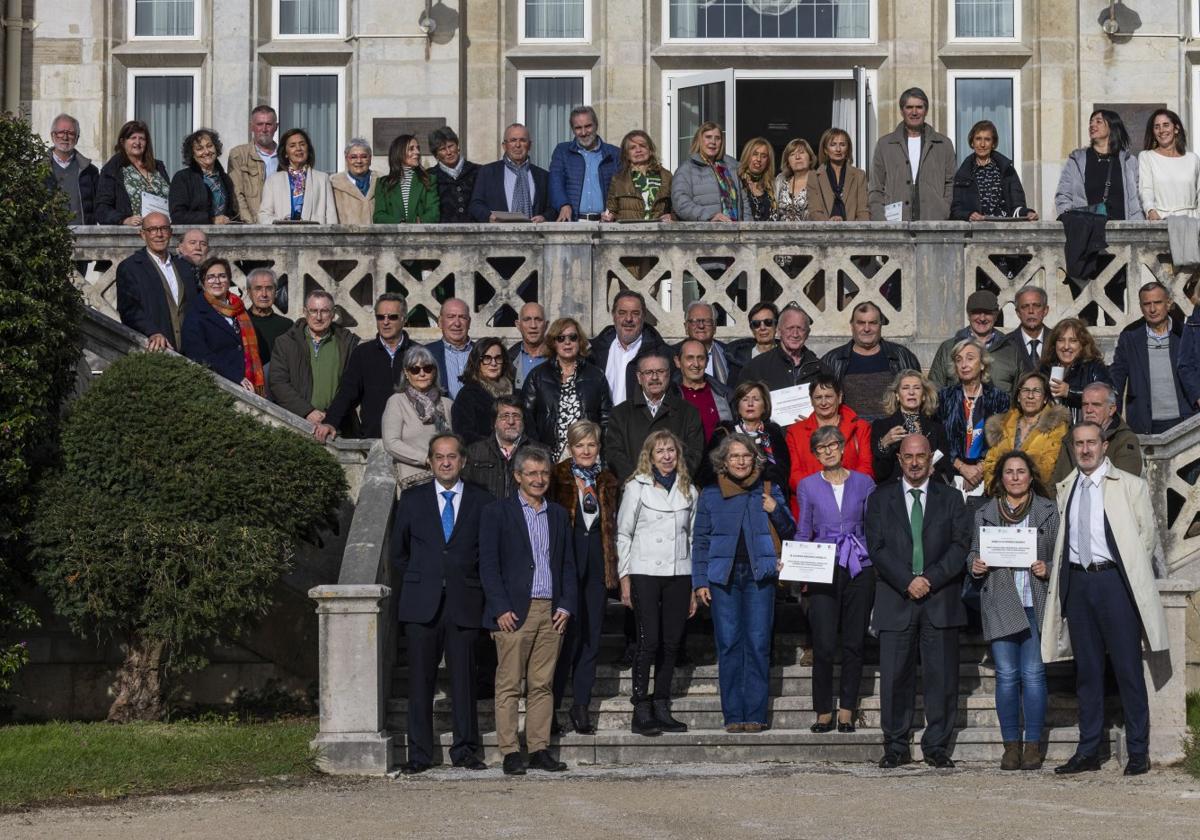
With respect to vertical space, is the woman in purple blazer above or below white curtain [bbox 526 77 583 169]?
below

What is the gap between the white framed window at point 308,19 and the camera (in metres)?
21.9

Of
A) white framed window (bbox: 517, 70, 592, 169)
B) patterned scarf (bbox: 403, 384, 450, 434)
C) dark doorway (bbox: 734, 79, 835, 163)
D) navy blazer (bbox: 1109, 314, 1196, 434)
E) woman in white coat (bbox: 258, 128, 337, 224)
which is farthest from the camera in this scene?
dark doorway (bbox: 734, 79, 835, 163)

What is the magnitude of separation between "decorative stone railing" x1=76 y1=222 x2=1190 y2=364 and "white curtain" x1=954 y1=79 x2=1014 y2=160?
4.28 m

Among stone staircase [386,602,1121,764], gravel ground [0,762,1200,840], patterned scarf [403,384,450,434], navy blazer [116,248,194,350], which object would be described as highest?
navy blazer [116,248,194,350]

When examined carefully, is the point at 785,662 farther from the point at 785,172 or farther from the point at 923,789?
the point at 785,172

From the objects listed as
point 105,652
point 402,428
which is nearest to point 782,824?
point 402,428

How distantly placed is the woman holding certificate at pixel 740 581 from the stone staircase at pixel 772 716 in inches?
9.6

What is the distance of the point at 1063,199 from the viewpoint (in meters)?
18.3

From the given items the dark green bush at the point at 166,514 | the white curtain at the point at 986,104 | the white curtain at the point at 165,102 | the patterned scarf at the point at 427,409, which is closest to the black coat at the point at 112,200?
the dark green bush at the point at 166,514

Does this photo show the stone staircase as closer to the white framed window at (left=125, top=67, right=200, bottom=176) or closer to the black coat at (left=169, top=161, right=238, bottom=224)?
the black coat at (left=169, top=161, right=238, bottom=224)

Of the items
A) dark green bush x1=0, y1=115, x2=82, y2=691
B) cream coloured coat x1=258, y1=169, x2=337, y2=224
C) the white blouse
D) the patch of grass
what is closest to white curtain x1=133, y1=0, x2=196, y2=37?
cream coloured coat x1=258, y1=169, x2=337, y2=224

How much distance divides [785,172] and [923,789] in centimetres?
688

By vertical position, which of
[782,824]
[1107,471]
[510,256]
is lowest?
[782,824]

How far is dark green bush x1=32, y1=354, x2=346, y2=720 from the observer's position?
46.4 feet
